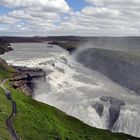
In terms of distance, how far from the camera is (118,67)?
152000 millimetres

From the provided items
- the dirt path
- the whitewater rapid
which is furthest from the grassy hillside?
the whitewater rapid

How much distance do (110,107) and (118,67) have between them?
65.0 metres

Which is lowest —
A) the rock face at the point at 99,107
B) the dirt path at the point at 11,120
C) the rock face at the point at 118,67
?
the rock face at the point at 99,107

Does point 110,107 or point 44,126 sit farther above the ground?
point 44,126

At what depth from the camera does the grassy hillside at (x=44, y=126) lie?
49812mm

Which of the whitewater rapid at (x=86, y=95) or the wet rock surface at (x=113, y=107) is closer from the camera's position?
the whitewater rapid at (x=86, y=95)

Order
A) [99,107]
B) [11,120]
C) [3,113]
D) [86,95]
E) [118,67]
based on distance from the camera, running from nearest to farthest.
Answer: [11,120]
[3,113]
[99,107]
[86,95]
[118,67]

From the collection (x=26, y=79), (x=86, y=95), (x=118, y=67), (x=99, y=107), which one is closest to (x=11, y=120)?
(x=99, y=107)

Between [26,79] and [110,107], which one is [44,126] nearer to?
[110,107]

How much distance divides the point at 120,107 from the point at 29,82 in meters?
36.4

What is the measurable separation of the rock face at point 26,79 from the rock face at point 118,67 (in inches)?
1278

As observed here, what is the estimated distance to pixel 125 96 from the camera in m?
104

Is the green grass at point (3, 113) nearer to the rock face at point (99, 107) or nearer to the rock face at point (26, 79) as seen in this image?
the rock face at point (99, 107)

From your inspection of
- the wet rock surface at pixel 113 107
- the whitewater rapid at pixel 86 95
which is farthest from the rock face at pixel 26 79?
the wet rock surface at pixel 113 107
